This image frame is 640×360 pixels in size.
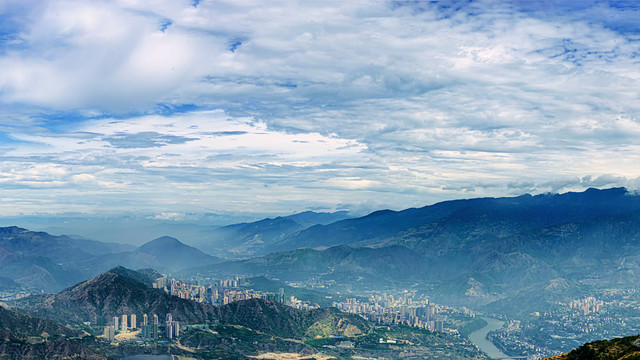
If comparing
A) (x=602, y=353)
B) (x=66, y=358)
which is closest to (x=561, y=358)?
(x=602, y=353)

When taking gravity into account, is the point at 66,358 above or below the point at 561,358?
below

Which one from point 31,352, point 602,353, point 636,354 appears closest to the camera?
point 636,354

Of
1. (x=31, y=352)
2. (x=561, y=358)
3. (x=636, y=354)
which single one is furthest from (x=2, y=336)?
(x=636, y=354)

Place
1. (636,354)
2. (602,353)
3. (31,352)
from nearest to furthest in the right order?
(636,354) → (602,353) → (31,352)

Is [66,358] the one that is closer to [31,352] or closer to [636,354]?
[31,352]

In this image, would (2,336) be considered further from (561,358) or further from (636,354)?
(636,354)

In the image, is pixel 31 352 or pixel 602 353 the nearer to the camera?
pixel 602 353

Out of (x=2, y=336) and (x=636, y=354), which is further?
(x=2, y=336)

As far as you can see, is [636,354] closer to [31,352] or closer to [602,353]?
[602,353]
